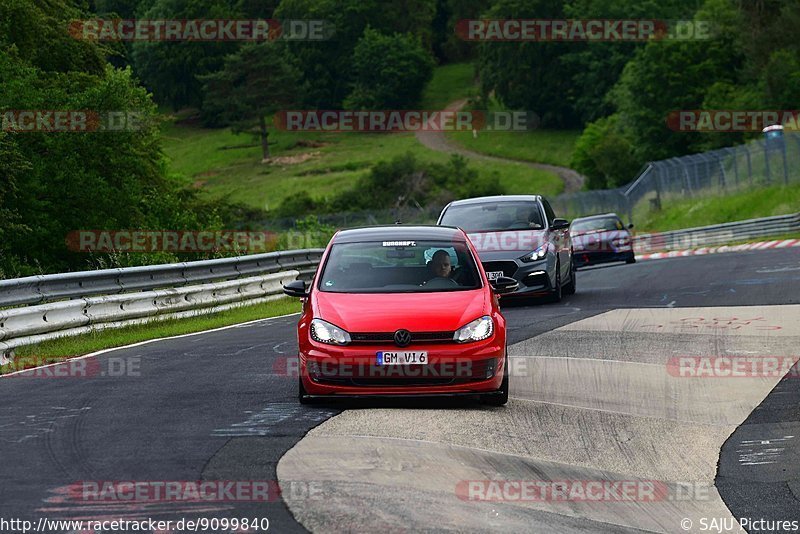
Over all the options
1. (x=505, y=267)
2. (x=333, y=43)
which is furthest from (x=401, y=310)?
(x=333, y=43)

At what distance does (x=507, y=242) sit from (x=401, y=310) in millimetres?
10272

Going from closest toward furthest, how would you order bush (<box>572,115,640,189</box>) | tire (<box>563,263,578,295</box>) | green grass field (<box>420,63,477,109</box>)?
tire (<box>563,263,578,295</box>), bush (<box>572,115,640,189</box>), green grass field (<box>420,63,477,109</box>)

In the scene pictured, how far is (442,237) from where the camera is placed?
11875 mm

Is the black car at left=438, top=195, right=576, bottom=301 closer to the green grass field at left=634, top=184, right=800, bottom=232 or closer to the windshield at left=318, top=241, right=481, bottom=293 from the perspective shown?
the windshield at left=318, top=241, right=481, bottom=293

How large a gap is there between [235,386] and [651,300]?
34.1 feet

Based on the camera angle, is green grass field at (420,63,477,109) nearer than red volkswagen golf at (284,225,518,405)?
No

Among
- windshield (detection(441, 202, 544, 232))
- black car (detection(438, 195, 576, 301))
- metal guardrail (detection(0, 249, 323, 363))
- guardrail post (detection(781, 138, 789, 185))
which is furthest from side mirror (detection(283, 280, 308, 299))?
guardrail post (detection(781, 138, 789, 185))

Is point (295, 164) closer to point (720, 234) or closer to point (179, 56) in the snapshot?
point (179, 56)

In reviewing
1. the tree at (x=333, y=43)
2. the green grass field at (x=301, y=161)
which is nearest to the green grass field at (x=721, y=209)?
the green grass field at (x=301, y=161)

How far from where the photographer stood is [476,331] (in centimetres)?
1027

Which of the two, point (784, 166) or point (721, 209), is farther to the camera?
point (721, 209)

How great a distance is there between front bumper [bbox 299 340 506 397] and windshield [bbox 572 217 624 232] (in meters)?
26.6

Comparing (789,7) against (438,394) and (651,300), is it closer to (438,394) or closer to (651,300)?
(651,300)

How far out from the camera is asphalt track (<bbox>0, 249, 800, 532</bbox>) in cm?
709
